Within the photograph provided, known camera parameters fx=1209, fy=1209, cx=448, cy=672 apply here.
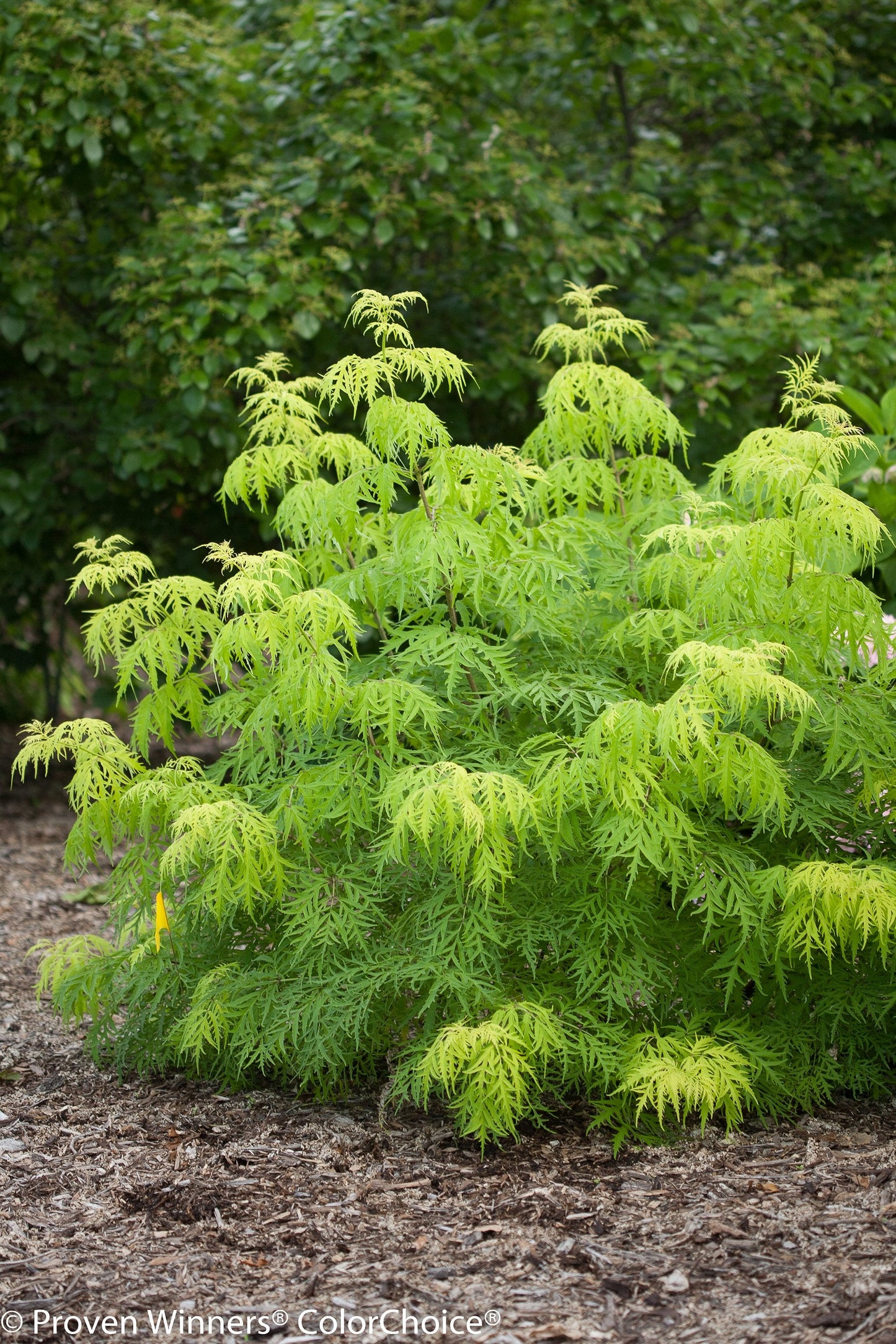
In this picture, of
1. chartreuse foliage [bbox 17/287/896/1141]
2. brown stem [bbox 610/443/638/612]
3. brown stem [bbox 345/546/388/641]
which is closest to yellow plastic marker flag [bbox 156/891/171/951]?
chartreuse foliage [bbox 17/287/896/1141]

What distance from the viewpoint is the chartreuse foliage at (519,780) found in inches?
84.0

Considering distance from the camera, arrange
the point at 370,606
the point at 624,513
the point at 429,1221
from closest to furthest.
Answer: the point at 429,1221
the point at 370,606
the point at 624,513

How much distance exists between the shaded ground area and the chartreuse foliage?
12cm

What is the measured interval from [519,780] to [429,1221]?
0.79m

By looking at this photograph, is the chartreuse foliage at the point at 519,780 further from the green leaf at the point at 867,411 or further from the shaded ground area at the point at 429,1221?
the green leaf at the point at 867,411

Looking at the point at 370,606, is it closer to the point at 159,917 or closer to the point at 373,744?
the point at 373,744

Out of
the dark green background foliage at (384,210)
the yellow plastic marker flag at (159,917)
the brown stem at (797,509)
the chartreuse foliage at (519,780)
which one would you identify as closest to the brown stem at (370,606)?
the chartreuse foliage at (519,780)

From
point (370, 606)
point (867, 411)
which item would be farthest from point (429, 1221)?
point (867, 411)

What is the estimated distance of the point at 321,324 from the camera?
15.4ft

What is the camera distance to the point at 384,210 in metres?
4.45

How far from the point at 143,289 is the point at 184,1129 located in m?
3.03

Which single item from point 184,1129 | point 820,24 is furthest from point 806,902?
point 820,24

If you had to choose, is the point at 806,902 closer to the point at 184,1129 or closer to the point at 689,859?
the point at 689,859

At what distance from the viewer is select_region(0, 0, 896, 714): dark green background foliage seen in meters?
4.44
